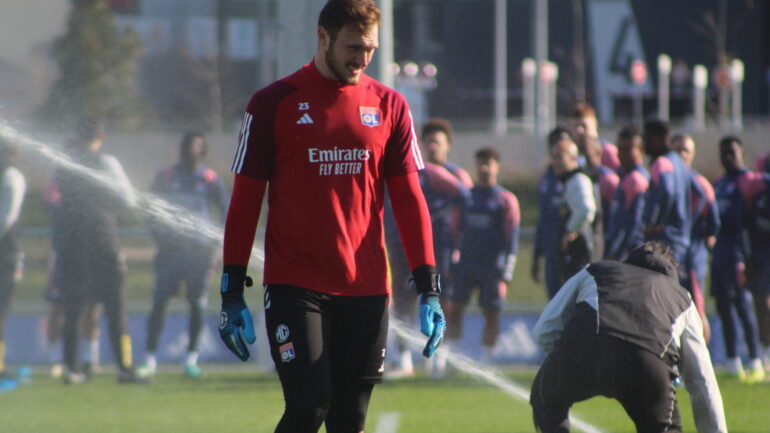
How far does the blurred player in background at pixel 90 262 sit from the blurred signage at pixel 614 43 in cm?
3292

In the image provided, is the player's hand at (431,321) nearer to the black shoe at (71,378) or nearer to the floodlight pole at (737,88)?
the black shoe at (71,378)

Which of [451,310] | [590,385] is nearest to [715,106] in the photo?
[451,310]

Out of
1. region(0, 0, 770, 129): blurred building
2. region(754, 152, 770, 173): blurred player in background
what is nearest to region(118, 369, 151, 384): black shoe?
region(754, 152, 770, 173): blurred player in background

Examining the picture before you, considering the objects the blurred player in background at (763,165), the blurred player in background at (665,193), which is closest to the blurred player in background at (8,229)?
the blurred player in background at (665,193)

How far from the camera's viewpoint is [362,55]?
4.19 metres

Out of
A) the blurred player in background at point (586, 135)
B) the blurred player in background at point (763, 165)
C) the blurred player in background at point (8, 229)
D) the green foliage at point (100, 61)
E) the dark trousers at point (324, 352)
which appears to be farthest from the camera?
the green foliage at point (100, 61)

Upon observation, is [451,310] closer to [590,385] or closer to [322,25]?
[590,385]

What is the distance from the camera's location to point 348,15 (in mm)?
4145

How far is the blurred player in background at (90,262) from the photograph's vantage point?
9500mm

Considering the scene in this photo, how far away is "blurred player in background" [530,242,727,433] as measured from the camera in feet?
16.4

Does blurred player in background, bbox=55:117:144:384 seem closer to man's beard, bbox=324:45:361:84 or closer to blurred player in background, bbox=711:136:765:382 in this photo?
blurred player in background, bbox=711:136:765:382

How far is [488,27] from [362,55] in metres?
37.6

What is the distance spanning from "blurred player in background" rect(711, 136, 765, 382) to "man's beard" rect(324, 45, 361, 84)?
626 centimetres

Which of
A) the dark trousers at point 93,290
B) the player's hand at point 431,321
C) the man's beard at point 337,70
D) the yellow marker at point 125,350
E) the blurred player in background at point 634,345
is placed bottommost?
the yellow marker at point 125,350
